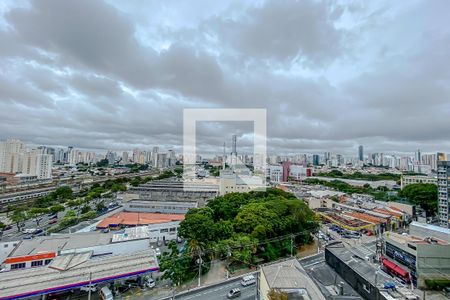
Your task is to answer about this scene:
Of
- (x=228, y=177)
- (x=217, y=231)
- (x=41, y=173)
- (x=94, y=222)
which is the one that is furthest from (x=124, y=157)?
(x=217, y=231)

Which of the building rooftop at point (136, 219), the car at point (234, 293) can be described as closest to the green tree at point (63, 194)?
the building rooftop at point (136, 219)

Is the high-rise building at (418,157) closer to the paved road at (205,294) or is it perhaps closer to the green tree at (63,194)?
the paved road at (205,294)

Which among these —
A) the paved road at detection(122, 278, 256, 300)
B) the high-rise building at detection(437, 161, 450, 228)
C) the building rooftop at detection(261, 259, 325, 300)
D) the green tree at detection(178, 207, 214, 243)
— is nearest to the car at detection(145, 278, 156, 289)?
the paved road at detection(122, 278, 256, 300)

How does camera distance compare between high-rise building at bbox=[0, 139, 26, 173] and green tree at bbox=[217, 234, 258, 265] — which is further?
high-rise building at bbox=[0, 139, 26, 173]

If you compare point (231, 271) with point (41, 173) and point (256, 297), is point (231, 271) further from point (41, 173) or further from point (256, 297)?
point (41, 173)

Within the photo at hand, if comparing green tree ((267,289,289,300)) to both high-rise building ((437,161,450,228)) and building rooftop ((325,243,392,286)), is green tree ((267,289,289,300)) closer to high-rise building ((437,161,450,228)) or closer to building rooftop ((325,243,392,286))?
building rooftop ((325,243,392,286))

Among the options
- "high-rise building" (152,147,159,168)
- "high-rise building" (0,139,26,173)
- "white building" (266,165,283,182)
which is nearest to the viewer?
"high-rise building" (0,139,26,173)
